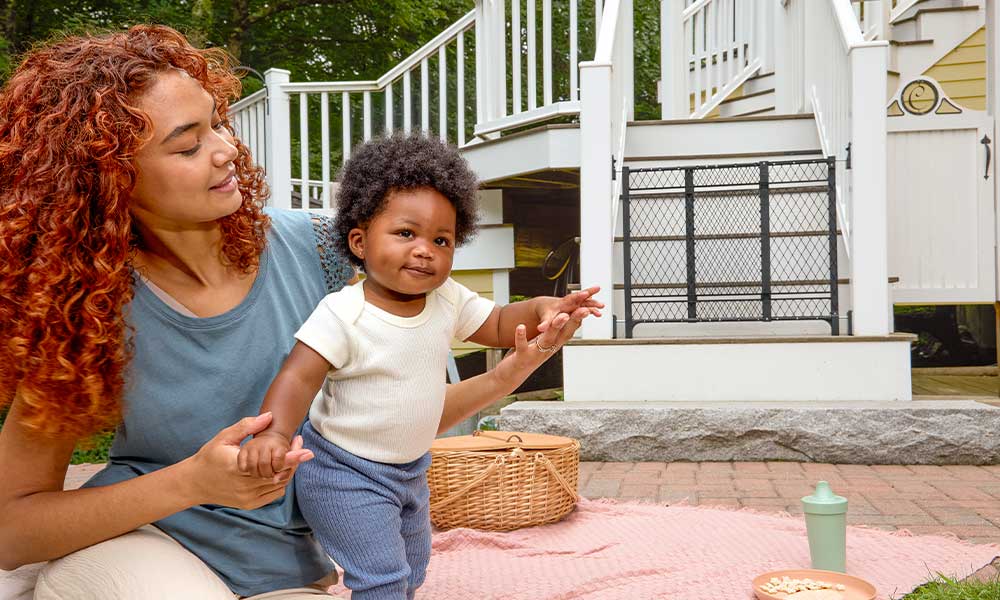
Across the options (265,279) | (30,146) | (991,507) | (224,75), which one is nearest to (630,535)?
(991,507)

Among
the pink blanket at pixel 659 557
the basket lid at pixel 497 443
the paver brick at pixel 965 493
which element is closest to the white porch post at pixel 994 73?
the paver brick at pixel 965 493

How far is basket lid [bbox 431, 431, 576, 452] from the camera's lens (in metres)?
3.55

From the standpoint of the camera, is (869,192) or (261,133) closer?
(869,192)

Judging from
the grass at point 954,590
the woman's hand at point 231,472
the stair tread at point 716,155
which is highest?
the stair tread at point 716,155

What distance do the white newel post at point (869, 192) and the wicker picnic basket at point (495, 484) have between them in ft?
6.83

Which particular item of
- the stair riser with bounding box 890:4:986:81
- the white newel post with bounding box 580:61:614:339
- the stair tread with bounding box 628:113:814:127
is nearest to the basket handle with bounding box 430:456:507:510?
the white newel post with bounding box 580:61:614:339

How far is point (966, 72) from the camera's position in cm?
743

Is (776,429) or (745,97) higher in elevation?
(745,97)

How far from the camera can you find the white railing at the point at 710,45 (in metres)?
8.23

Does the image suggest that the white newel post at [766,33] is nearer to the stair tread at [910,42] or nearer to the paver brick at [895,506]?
the stair tread at [910,42]

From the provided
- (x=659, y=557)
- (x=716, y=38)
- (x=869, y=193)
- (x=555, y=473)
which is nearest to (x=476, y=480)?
(x=555, y=473)

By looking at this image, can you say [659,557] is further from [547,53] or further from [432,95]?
[432,95]

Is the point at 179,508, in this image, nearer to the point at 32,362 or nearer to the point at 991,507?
the point at 32,362

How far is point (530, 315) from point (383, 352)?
1.08 ft
